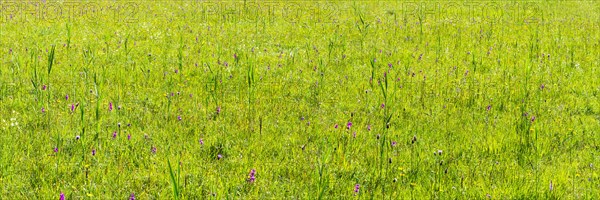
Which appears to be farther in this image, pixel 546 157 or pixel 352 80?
pixel 352 80

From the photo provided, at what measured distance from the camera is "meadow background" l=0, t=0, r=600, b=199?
4.77 metres

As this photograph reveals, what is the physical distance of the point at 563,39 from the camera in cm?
1120

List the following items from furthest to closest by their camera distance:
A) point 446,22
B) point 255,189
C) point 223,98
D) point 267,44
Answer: point 446,22 < point 267,44 < point 223,98 < point 255,189

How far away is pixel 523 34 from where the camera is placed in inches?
464

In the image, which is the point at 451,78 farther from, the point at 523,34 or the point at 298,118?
the point at 523,34

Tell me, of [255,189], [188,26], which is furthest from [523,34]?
[255,189]

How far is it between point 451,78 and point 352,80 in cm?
137

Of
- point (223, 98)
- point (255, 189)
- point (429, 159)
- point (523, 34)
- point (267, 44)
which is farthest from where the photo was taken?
point (523, 34)

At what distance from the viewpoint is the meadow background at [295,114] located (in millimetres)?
4773

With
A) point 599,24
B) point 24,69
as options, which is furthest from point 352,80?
point 599,24

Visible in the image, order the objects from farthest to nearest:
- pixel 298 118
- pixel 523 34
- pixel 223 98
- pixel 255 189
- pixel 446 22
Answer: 1. pixel 446 22
2. pixel 523 34
3. pixel 223 98
4. pixel 298 118
5. pixel 255 189

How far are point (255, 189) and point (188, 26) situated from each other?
7822 millimetres

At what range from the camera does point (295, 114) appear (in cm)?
653

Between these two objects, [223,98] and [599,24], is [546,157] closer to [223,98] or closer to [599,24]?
[223,98]
